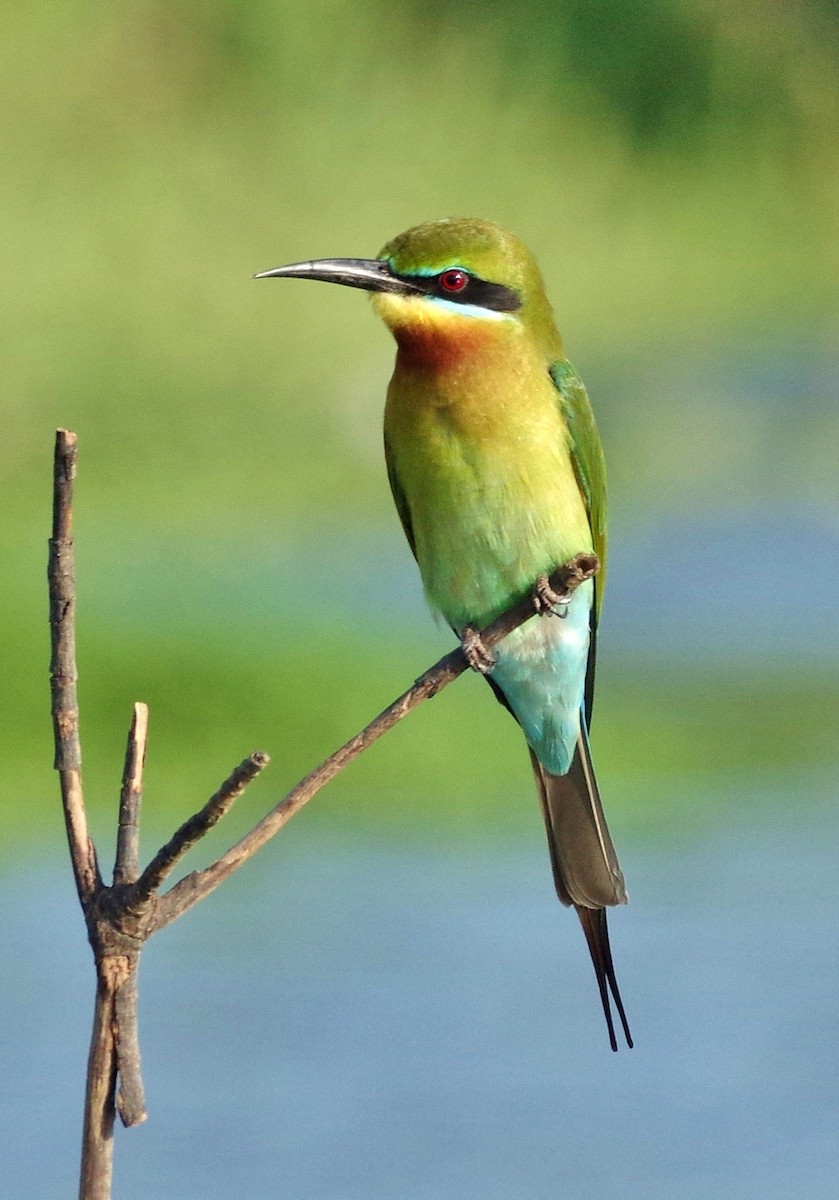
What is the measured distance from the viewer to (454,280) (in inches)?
64.4

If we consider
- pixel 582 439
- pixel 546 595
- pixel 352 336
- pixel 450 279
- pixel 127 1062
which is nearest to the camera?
pixel 127 1062

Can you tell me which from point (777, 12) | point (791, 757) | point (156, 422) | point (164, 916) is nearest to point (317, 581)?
point (156, 422)

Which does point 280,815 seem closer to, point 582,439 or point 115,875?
point 115,875

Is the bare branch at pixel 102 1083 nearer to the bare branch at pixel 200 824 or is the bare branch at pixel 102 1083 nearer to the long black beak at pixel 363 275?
the bare branch at pixel 200 824

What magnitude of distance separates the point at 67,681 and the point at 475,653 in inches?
34.9

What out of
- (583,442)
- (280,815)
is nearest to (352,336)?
(583,442)

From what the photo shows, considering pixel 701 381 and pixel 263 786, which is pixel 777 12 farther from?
pixel 263 786

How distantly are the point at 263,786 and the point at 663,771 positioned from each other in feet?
3.49

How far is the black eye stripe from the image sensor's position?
1.61m

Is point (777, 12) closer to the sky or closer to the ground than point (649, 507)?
closer to the sky

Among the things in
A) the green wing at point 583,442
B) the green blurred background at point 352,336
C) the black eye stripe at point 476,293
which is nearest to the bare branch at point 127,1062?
the black eye stripe at point 476,293

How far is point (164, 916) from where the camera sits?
747mm

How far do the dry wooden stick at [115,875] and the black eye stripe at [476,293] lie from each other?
0.90 m

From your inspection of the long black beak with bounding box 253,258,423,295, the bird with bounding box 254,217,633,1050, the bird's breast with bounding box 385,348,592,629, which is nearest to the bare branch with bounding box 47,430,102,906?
the long black beak with bounding box 253,258,423,295
